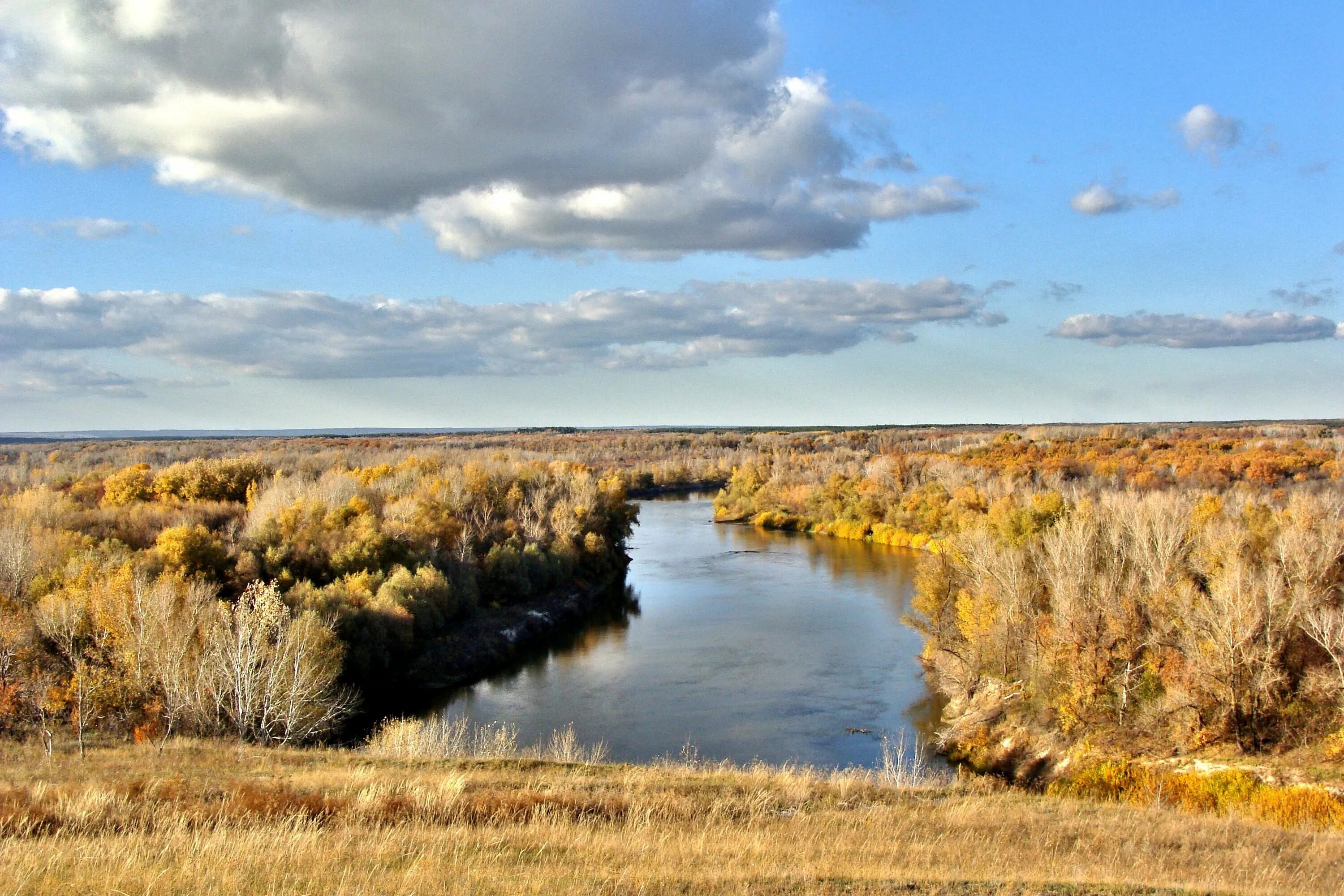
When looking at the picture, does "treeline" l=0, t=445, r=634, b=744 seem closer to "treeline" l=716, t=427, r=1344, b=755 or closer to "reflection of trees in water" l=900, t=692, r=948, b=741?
"reflection of trees in water" l=900, t=692, r=948, b=741

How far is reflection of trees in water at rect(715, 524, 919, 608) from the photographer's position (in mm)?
43219

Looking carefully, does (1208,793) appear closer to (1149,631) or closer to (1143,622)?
(1149,631)

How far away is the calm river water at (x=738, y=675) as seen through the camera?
22406 mm

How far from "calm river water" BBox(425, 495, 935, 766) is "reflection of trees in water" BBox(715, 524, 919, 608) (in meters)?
0.28

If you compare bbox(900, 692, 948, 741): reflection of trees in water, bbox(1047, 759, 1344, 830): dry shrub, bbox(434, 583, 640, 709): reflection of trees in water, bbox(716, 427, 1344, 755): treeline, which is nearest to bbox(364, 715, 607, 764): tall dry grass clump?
bbox(434, 583, 640, 709): reflection of trees in water

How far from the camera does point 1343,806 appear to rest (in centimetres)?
1661

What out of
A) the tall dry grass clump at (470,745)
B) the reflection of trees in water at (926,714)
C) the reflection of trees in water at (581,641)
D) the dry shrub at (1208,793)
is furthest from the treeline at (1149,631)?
the reflection of trees in water at (581,641)

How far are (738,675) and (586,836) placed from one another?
59.2ft

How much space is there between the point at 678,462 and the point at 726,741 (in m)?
90.8

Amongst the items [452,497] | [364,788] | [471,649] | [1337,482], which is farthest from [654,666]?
[1337,482]

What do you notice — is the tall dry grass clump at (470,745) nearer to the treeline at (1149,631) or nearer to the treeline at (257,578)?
the treeline at (257,578)

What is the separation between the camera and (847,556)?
5319 cm

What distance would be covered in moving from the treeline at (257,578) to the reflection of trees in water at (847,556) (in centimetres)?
1108

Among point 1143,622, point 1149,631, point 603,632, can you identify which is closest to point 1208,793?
point 1149,631
